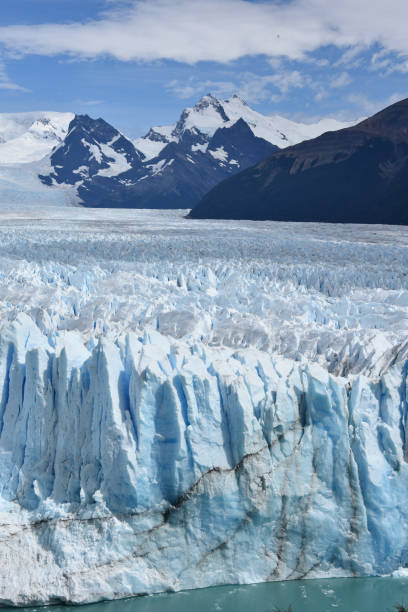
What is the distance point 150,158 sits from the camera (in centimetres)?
11438

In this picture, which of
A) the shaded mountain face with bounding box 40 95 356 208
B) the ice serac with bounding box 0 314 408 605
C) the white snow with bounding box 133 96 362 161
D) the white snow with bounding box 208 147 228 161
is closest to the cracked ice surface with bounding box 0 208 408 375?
the ice serac with bounding box 0 314 408 605

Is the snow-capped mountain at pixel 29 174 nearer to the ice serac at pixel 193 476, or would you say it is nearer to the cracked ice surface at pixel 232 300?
the cracked ice surface at pixel 232 300

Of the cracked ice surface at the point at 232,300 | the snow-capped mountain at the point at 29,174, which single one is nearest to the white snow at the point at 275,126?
the snow-capped mountain at the point at 29,174

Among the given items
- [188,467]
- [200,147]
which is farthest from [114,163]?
[188,467]

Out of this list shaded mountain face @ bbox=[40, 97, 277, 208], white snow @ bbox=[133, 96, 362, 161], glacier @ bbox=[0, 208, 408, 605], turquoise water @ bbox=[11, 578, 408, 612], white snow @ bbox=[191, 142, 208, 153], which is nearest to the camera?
turquoise water @ bbox=[11, 578, 408, 612]

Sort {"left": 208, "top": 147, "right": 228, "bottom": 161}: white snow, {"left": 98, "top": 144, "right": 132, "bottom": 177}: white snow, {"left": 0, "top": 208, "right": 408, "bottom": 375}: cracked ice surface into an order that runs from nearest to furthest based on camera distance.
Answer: {"left": 0, "top": 208, "right": 408, "bottom": 375}: cracked ice surface < {"left": 208, "top": 147, "right": 228, "bottom": 161}: white snow < {"left": 98, "top": 144, "right": 132, "bottom": 177}: white snow

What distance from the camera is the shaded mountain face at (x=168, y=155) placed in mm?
88312

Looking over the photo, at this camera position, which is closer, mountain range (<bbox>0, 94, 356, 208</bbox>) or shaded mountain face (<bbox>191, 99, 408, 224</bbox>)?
shaded mountain face (<bbox>191, 99, 408, 224</bbox>)

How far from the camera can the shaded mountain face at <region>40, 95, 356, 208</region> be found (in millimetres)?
88312

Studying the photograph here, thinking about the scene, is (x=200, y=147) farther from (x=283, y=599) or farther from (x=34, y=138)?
(x=283, y=599)

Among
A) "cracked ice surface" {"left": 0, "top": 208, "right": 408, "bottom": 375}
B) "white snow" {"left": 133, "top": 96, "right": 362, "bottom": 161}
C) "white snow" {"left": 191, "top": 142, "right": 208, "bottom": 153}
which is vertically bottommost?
"cracked ice surface" {"left": 0, "top": 208, "right": 408, "bottom": 375}

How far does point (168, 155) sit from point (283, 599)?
98309 millimetres

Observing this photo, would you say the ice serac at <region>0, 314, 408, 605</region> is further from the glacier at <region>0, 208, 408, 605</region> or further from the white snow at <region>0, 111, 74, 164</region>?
the white snow at <region>0, 111, 74, 164</region>

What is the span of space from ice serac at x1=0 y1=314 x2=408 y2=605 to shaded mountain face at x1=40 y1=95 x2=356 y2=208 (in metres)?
79.1
